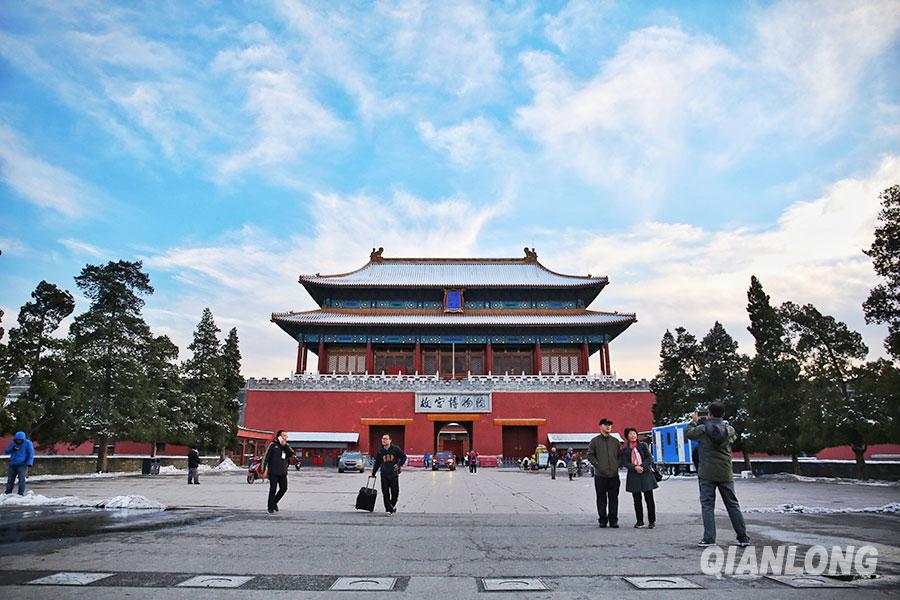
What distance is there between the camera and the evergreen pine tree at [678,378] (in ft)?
105

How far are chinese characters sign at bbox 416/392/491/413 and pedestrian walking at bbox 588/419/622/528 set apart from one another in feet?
85.6

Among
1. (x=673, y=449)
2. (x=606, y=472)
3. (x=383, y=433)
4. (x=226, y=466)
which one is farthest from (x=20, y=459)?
(x=383, y=433)

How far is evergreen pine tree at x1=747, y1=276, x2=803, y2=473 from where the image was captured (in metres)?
22.2

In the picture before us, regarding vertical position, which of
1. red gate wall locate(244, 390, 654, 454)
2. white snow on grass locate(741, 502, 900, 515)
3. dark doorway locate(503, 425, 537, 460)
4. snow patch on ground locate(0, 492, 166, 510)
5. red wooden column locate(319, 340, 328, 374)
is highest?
red wooden column locate(319, 340, 328, 374)

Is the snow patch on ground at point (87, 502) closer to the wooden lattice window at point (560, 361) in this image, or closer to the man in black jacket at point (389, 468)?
the man in black jacket at point (389, 468)

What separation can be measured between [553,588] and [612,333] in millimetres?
35251

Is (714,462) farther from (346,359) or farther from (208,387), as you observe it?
(346,359)

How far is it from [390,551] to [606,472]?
11.0ft

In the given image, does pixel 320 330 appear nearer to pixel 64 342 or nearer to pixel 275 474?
pixel 64 342

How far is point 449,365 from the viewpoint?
131 ft

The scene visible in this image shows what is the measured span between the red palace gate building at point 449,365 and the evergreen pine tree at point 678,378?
167 cm

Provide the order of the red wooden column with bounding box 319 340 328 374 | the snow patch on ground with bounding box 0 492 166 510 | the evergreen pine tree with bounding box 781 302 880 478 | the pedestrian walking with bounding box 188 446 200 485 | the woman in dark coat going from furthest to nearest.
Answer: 1. the red wooden column with bounding box 319 340 328 374
2. the evergreen pine tree with bounding box 781 302 880 478
3. the pedestrian walking with bounding box 188 446 200 485
4. the snow patch on ground with bounding box 0 492 166 510
5. the woman in dark coat

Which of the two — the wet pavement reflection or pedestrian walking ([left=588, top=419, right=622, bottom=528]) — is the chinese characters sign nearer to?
the wet pavement reflection

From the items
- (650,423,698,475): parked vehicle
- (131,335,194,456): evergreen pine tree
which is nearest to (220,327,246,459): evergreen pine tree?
(131,335,194,456): evergreen pine tree
